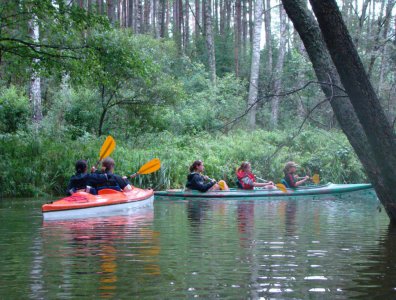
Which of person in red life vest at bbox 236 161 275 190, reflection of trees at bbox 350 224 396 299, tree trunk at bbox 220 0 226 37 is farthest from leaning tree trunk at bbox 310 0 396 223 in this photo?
tree trunk at bbox 220 0 226 37

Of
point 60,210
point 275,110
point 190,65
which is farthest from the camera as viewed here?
point 190,65

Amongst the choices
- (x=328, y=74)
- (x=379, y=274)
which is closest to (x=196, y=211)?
(x=328, y=74)

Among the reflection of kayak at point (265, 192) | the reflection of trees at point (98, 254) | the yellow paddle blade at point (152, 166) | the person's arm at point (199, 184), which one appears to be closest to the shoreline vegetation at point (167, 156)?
the reflection of kayak at point (265, 192)

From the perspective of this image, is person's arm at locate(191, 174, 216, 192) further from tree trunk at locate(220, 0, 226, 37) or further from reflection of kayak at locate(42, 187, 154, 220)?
tree trunk at locate(220, 0, 226, 37)

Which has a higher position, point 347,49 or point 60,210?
point 347,49

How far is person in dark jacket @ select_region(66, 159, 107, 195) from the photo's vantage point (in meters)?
10.2

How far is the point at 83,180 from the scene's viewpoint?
408 inches

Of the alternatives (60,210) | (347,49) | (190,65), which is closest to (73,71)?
(60,210)

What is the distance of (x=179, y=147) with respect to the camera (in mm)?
18406

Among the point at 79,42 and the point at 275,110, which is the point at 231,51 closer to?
the point at 275,110

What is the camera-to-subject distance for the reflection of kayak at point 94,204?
921cm

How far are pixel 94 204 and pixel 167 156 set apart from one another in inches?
270

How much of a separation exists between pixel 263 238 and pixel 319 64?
2217mm

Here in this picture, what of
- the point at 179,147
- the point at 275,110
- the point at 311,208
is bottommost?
the point at 311,208
